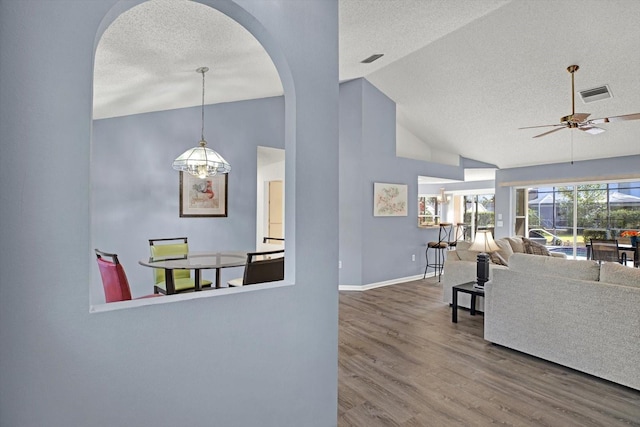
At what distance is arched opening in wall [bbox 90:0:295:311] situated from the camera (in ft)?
8.11

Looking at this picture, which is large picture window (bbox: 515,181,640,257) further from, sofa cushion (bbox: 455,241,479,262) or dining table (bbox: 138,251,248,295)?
dining table (bbox: 138,251,248,295)

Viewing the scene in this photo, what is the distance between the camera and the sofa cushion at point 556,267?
277 cm

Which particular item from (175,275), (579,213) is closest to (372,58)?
(175,275)

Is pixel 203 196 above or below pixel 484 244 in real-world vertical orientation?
above

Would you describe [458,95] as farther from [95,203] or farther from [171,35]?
[95,203]

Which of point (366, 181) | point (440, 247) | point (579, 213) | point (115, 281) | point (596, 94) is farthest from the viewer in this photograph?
point (579, 213)

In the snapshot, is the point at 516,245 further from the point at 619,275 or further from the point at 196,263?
the point at 196,263

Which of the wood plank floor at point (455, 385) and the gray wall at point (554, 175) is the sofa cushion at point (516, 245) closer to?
the gray wall at point (554, 175)

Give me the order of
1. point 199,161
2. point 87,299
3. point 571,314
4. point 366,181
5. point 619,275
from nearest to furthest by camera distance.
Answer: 1. point 87,299
2. point 619,275
3. point 571,314
4. point 199,161
5. point 366,181

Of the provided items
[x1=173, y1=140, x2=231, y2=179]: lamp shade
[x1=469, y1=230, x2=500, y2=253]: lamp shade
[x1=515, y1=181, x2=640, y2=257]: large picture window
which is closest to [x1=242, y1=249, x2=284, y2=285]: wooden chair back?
[x1=173, y1=140, x2=231, y2=179]: lamp shade

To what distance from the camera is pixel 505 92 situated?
200 inches

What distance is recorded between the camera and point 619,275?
8.61 ft

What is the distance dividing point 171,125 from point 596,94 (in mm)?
5715

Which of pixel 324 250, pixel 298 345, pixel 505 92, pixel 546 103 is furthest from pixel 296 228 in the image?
pixel 546 103
